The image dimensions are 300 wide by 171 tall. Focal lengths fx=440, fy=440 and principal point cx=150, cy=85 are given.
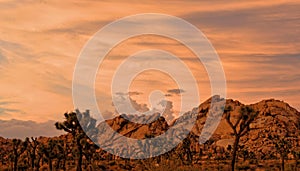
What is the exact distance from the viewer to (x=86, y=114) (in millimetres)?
53469

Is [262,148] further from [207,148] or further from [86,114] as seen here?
[86,114]

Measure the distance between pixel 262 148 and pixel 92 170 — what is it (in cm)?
12797

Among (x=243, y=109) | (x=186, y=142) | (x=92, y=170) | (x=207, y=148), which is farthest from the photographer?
(x=207, y=148)

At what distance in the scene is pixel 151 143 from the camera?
122 metres

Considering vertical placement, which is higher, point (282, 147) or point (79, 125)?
point (79, 125)

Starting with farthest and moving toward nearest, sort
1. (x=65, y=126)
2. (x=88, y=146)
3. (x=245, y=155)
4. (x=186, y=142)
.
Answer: (x=245, y=155) → (x=186, y=142) → (x=88, y=146) → (x=65, y=126)

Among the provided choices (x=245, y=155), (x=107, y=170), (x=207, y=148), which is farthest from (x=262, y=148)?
(x=107, y=170)

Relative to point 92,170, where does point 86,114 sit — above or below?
above

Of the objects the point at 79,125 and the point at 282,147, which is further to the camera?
the point at 282,147

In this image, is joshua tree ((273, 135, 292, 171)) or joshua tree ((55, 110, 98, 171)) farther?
joshua tree ((273, 135, 292, 171))

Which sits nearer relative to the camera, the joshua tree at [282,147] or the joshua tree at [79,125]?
the joshua tree at [79,125]

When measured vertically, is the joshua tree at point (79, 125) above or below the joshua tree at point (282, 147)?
above

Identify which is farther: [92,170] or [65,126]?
[92,170]

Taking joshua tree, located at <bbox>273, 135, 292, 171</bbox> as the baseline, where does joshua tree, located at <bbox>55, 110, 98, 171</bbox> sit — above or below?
above
